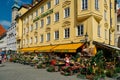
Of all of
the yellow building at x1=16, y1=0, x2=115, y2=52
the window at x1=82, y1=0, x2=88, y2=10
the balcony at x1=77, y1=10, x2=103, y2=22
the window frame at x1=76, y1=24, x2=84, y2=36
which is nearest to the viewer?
the balcony at x1=77, y1=10, x2=103, y2=22

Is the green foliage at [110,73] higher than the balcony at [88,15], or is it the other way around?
the balcony at [88,15]

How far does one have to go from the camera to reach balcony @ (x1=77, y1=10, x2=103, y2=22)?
23525 millimetres

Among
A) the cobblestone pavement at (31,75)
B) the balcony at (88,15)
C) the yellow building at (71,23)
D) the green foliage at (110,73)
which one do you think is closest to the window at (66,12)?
the yellow building at (71,23)

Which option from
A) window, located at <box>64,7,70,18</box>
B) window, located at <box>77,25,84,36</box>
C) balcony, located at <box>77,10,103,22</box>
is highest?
window, located at <box>64,7,70,18</box>

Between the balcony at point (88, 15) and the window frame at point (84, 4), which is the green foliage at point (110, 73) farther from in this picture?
the window frame at point (84, 4)

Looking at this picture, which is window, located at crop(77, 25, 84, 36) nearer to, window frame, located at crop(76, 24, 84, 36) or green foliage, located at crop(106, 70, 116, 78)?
window frame, located at crop(76, 24, 84, 36)

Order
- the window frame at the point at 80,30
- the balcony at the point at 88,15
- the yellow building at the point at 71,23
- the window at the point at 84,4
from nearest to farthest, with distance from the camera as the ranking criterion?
the balcony at the point at 88,15
the yellow building at the point at 71,23
the window at the point at 84,4
the window frame at the point at 80,30

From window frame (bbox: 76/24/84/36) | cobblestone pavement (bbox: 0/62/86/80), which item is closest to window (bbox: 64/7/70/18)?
window frame (bbox: 76/24/84/36)

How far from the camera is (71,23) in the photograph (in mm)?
26406

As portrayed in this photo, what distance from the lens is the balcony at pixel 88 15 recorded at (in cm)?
2352

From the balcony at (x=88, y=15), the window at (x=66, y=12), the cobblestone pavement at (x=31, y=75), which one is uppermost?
the window at (x=66, y=12)

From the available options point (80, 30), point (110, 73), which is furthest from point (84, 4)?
point (110, 73)

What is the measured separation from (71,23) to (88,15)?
3.51 m

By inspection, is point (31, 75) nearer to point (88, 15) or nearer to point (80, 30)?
point (80, 30)
